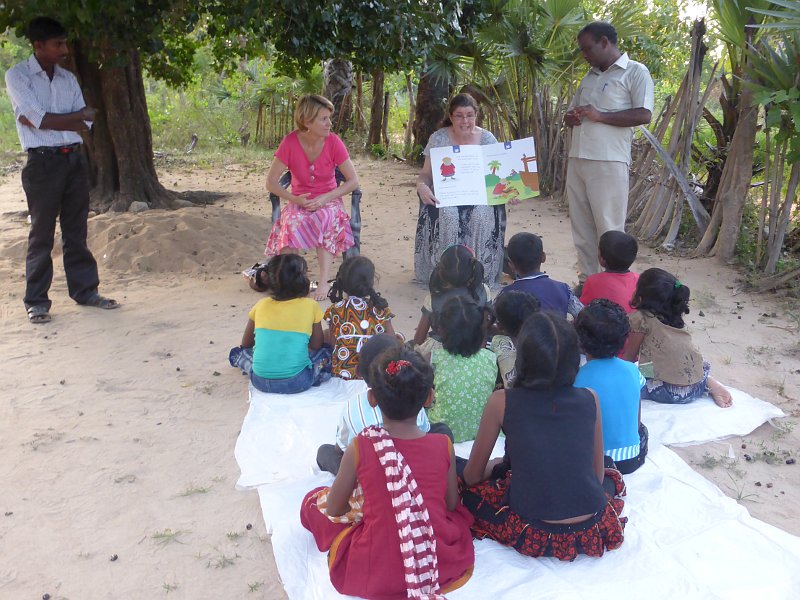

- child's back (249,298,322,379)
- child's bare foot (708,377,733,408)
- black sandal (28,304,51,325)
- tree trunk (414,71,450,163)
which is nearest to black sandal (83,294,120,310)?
black sandal (28,304,51,325)

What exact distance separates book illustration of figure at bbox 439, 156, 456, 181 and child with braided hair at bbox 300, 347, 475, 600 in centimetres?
290

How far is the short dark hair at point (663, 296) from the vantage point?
3.53 m

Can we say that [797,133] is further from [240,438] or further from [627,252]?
[240,438]

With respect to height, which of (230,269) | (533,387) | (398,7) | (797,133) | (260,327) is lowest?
(230,269)

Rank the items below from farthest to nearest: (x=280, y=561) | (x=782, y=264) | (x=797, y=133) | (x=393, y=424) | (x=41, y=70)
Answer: (x=782, y=264), (x=797, y=133), (x=41, y=70), (x=280, y=561), (x=393, y=424)

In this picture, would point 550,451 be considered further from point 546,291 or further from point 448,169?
point 448,169

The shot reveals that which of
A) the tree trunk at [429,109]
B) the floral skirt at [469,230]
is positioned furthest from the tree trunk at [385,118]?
the floral skirt at [469,230]

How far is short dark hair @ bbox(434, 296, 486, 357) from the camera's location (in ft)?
10.2

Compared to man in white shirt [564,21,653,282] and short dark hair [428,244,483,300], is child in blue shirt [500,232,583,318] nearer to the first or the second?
short dark hair [428,244,483,300]

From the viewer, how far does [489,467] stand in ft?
8.89

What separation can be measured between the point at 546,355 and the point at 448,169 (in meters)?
2.96

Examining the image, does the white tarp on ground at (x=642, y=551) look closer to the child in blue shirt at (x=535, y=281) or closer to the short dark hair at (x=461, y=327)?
the short dark hair at (x=461, y=327)

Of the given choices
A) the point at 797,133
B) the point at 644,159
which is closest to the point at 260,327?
the point at 797,133

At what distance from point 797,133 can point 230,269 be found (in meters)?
4.50
